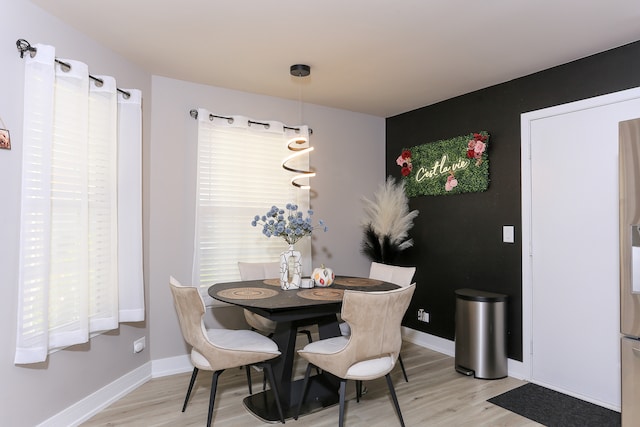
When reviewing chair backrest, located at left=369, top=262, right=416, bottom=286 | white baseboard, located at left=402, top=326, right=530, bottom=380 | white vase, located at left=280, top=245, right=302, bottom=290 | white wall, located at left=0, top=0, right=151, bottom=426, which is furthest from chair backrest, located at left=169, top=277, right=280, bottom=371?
white baseboard, located at left=402, top=326, right=530, bottom=380

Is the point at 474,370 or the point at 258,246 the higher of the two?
the point at 258,246

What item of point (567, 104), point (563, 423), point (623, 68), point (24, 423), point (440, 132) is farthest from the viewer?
point (440, 132)

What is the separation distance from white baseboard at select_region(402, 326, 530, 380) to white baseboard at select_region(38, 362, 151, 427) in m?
2.64

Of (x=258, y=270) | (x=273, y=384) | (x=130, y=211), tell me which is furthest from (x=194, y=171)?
(x=273, y=384)

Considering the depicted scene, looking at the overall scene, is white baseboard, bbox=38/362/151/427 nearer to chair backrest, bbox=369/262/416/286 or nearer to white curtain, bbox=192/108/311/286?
white curtain, bbox=192/108/311/286

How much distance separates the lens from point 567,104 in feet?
10.4

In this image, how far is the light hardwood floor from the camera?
266 centimetres

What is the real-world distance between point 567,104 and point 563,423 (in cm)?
229

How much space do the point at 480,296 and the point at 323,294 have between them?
147cm

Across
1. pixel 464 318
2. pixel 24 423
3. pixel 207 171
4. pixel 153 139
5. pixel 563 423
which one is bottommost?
pixel 563 423

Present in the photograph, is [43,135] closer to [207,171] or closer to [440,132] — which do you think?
[207,171]

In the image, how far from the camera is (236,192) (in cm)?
376

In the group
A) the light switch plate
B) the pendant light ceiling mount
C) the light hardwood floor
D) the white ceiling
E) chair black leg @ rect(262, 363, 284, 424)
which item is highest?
the white ceiling

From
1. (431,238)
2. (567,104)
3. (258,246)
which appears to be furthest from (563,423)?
(258,246)
